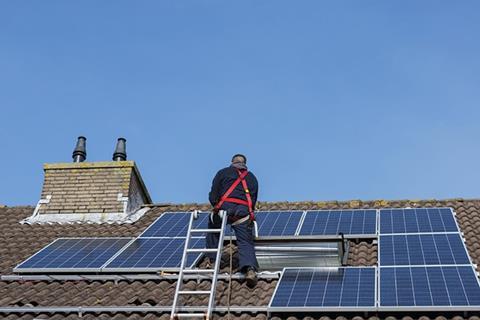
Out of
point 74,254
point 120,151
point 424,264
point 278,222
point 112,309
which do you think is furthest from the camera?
point 120,151

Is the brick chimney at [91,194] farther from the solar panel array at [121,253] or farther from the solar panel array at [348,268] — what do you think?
the solar panel array at [121,253]

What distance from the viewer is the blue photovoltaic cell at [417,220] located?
1142cm

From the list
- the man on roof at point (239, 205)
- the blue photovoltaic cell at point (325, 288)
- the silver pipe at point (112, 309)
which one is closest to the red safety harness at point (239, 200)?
the man on roof at point (239, 205)

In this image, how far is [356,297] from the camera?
348 inches

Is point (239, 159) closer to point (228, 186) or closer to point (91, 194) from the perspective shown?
point (228, 186)

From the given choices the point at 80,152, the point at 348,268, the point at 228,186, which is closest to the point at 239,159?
the point at 228,186

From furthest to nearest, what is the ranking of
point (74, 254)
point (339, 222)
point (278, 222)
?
point (278, 222), point (339, 222), point (74, 254)

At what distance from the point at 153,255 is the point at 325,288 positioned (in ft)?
8.97

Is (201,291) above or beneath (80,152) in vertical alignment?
beneath

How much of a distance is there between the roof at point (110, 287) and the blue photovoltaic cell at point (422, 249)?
22cm

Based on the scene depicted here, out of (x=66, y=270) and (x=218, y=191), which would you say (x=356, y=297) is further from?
(x=66, y=270)

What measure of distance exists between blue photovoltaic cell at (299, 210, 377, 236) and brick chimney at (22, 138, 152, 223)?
328 centimetres

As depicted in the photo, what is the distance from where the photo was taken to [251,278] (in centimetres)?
956

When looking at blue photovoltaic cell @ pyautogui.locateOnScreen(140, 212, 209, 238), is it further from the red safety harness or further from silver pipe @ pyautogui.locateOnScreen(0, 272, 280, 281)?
the red safety harness
